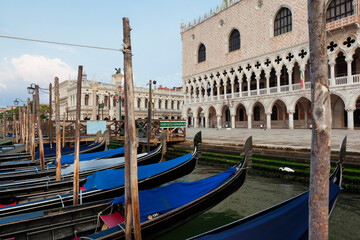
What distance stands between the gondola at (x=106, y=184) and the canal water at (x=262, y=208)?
1.23m

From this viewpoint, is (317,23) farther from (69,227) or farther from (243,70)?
(243,70)

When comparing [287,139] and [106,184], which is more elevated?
[287,139]

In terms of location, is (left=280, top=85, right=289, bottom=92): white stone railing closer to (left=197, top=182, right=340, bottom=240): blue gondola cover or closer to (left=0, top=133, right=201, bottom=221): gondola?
(left=0, top=133, right=201, bottom=221): gondola

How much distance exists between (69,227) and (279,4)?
22062mm

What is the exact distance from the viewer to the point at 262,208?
455cm

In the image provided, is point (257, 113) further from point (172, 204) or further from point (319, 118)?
point (319, 118)

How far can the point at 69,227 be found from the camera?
10.1 ft

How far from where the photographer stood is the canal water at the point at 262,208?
3.58m

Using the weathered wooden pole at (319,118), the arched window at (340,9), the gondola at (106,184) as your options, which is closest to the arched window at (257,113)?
the arched window at (340,9)

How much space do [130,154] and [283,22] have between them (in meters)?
21.1

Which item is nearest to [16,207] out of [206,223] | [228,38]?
[206,223]

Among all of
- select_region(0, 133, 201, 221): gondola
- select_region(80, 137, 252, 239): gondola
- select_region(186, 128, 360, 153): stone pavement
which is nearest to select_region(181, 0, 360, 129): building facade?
select_region(186, 128, 360, 153): stone pavement

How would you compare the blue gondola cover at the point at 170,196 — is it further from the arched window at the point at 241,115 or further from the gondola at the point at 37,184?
the arched window at the point at 241,115

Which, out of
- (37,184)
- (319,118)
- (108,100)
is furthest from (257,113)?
(319,118)
